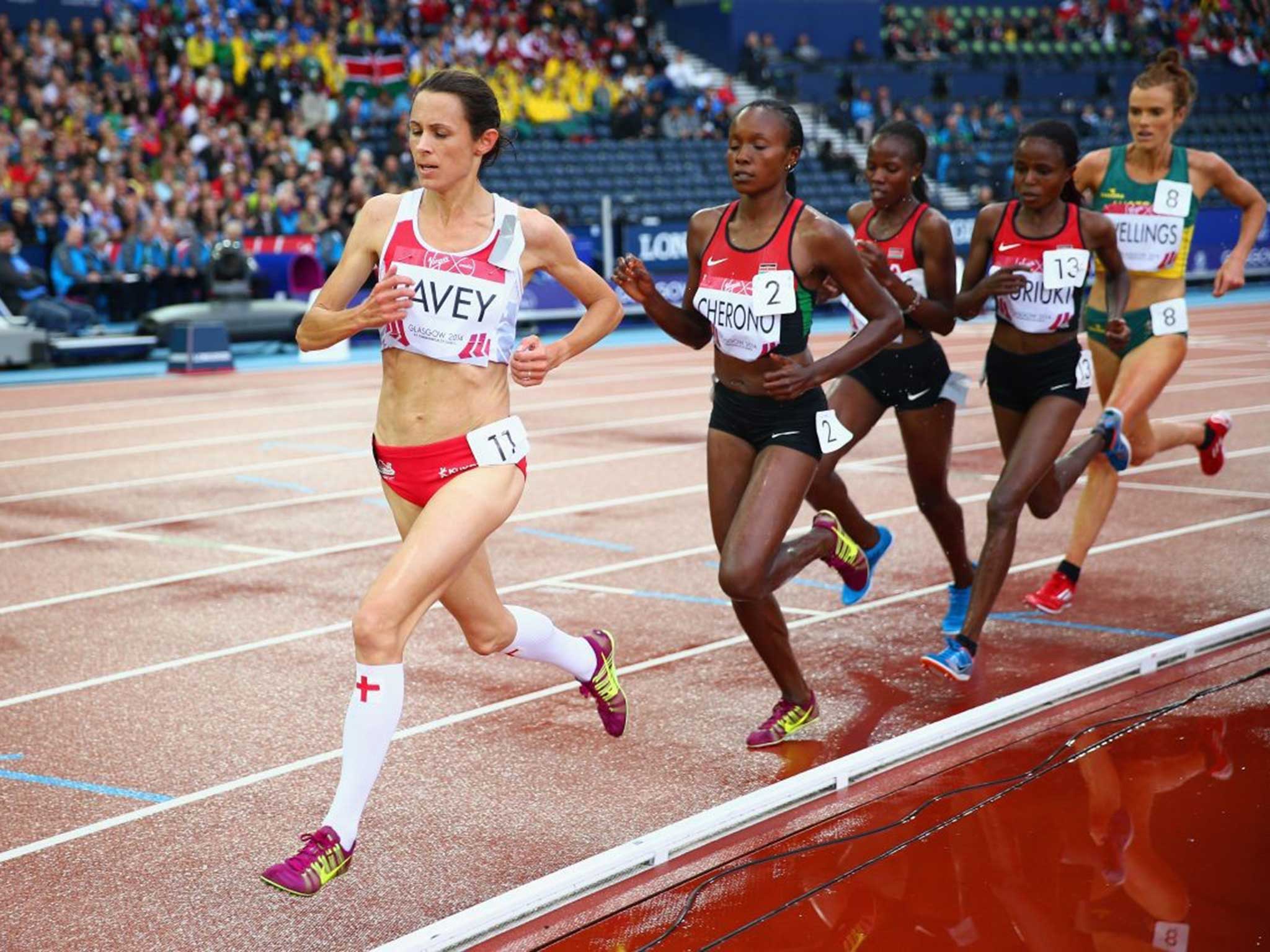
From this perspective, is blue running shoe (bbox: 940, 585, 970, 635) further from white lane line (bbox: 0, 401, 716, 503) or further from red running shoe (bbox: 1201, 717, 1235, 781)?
white lane line (bbox: 0, 401, 716, 503)

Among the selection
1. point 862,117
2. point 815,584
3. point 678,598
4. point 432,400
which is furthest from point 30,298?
point 862,117

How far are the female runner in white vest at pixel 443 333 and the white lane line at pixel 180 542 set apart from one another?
4.63 m

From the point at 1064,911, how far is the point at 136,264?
62.0 ft

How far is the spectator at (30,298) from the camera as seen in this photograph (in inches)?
748

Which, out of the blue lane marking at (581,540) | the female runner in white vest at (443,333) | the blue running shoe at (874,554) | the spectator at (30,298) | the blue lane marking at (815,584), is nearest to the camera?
the female runner in white vest at (443,333)

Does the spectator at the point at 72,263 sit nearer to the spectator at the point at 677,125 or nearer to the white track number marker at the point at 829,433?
the spectator at the point at 677,125

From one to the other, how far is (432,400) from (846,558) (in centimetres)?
247

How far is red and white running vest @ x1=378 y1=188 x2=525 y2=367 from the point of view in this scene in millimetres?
4398

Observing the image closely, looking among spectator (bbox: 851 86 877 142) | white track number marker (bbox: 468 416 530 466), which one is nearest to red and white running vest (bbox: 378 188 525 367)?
white track number marker (bbox: 468 416 530 466)

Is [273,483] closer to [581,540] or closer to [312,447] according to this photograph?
[312,447]

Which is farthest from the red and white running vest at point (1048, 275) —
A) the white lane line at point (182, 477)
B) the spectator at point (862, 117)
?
the spectator at point (862, 117)

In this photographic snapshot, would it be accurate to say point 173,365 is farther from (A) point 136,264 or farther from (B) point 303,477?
(B) point 303,477

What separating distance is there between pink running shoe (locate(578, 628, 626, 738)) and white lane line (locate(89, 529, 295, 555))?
13.2 ft

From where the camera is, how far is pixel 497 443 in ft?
14.7
